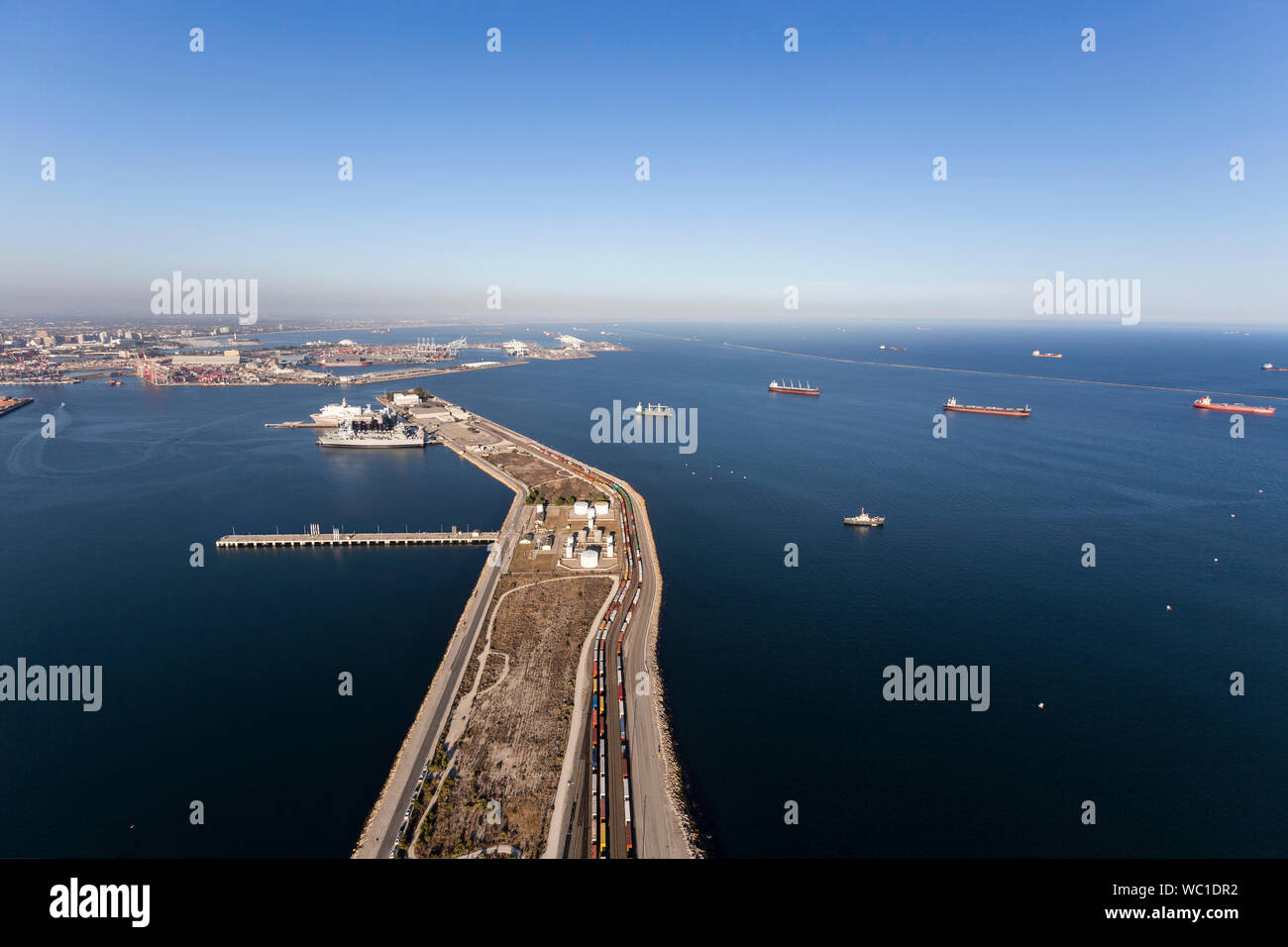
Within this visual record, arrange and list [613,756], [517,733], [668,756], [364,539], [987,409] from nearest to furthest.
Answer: [613,756] < [668,756] < [517,733] < [364,539] < [987,409]

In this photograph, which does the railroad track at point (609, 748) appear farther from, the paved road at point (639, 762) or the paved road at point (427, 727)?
the paved road at point (427, 727)

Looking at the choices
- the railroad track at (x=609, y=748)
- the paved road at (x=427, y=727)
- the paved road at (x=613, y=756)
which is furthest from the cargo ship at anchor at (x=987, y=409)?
the paved road at (x=427, y=727)

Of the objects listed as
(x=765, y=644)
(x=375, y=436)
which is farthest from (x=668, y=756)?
(x=375, y=436)

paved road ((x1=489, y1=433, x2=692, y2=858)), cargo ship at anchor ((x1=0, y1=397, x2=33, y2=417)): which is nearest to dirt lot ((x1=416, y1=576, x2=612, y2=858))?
paved road ((x1=489, y1=433, x2=692, y2=858))

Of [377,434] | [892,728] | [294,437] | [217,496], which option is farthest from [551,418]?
[892,728]

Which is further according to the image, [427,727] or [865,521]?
[865,521]

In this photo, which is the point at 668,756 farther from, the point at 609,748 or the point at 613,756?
the point at 609,748

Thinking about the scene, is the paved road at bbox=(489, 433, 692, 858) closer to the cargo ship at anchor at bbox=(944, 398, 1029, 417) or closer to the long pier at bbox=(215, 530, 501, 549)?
the long pier at bbox=(215, 530, 501, 549)
